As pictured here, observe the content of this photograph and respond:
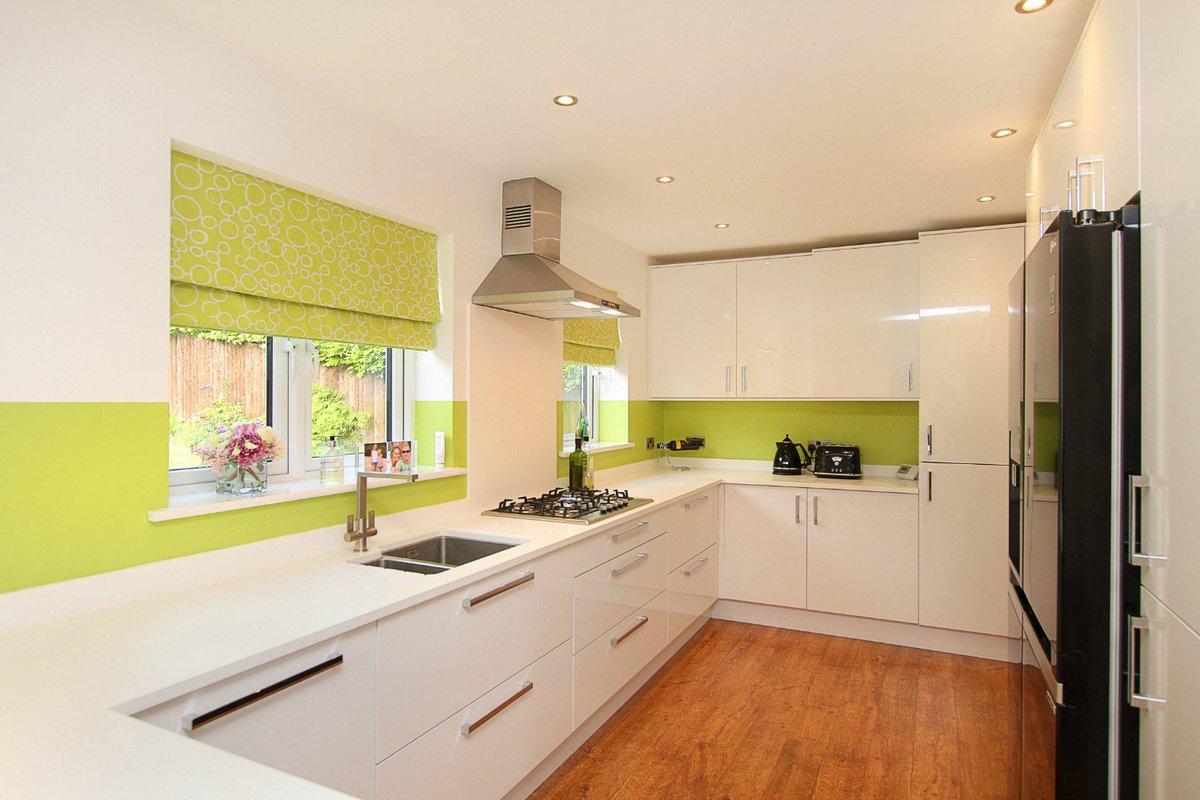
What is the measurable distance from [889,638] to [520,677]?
270 centimetres

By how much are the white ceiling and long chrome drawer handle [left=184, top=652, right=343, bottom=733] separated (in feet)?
5.41

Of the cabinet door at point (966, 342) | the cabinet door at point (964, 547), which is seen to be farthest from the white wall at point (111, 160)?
the cabinet door at point (964, 547)

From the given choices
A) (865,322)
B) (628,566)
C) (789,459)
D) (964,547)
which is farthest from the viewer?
(789,459)

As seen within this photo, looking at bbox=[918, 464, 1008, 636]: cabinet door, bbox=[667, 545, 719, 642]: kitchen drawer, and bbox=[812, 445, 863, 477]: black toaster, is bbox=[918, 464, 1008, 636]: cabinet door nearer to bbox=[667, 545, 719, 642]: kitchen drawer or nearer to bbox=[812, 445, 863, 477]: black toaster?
bbox=[812, 445, 863, 477]: black toaster

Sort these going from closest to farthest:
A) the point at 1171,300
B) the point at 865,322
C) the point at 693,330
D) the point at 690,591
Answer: the point at 1171,300 < the point at 690,591 < the point at 865,322 < the point at 693,330

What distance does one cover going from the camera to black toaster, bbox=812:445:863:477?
430 cm

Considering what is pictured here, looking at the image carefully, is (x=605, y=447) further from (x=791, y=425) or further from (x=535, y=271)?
(x=535, y=271)

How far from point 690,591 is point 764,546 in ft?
2.16

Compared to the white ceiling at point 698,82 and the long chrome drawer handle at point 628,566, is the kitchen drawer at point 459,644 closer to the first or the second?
the long chrome drawer handle at point 628,566

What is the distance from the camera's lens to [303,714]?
1.52m

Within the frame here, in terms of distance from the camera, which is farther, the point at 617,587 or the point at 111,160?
the point at 617,587

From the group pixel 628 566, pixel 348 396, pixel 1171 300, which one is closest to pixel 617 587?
pixel 628 566

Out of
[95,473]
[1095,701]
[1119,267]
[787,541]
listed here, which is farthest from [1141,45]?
[787,541]

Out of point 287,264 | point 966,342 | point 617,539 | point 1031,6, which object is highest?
point 1031,6
